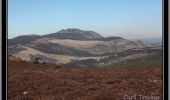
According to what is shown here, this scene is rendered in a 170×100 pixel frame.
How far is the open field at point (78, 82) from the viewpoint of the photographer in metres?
3.41

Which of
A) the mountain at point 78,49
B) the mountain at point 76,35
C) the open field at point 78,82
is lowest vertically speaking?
the open field at point 78,82

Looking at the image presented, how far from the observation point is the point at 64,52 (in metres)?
3.42

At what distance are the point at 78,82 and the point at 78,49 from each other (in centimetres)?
24

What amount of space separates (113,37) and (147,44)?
9.9 inches

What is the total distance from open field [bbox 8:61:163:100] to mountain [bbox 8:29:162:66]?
0.19 feet

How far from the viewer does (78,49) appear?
343cm

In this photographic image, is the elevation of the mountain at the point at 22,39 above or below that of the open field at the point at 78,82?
above

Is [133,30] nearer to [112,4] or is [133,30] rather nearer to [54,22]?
[112,4]

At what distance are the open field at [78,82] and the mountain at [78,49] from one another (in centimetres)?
6
